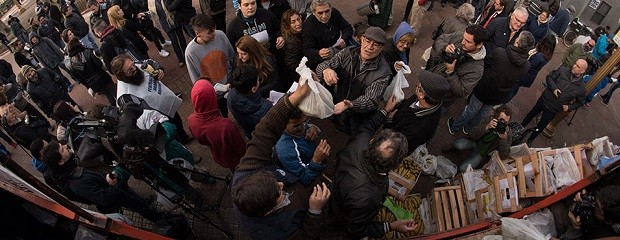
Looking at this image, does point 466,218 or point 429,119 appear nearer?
point 429,119

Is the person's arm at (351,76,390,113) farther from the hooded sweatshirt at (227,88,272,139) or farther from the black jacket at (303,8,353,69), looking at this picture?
the black jacket at (303,8,353,69)

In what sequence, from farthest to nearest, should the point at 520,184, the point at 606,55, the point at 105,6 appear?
1. the point at 105,6
2. the point at 606,55
3. the point at 520,184

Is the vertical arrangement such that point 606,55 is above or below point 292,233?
below

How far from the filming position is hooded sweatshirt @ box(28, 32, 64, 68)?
23.3 ft

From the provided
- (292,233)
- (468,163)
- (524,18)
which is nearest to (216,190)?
(292,233)

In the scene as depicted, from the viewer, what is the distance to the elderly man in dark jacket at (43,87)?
6004 millimetres

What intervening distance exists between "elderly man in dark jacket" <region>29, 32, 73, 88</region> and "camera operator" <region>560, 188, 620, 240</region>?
8393 millimetres

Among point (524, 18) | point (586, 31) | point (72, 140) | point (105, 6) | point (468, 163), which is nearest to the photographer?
point (72, 140)

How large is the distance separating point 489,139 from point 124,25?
645 cm

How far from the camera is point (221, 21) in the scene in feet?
22.4

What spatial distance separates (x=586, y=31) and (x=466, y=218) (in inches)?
366

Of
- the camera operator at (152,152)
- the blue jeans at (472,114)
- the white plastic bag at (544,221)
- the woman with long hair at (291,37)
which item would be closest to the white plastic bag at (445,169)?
the blue jeans at (472,114)

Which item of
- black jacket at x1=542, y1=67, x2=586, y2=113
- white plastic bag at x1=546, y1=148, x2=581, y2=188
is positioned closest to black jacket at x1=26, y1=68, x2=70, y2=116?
white plastic bag at x1=546, y1=148, x2=581, y2=188

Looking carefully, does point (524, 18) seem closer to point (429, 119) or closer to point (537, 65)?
point (537, 65)
